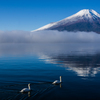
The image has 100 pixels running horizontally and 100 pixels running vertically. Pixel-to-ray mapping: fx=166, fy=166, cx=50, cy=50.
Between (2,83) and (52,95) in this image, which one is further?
(2,83)

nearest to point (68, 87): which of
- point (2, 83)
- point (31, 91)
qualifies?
point (31, 91)

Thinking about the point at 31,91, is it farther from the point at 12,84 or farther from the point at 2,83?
the point at 2,83

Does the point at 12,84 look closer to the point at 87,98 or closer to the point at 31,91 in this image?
the point at 31,91

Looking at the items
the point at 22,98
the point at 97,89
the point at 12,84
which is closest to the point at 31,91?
the point at 22,98

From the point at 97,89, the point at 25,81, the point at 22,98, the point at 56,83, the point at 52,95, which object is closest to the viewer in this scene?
the point at 22,98

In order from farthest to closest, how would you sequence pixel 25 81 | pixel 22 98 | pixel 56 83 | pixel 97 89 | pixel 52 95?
pixel 25 81 < pixel 56 83 < pixel 97 89 < pixel 52 95 < pixel 22 98

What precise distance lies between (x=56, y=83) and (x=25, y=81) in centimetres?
558

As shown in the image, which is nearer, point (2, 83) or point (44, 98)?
point (44, 98)

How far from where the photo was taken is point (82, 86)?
1014 inches

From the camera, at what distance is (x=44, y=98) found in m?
21.1

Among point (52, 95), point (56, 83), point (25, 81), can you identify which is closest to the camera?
point (52, 95)

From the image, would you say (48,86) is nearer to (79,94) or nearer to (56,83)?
(56,83)

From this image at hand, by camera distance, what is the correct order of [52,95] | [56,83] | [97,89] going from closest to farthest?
[52,95], [97,89], [56,83]

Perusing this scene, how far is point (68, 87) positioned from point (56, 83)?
7.28 feet
